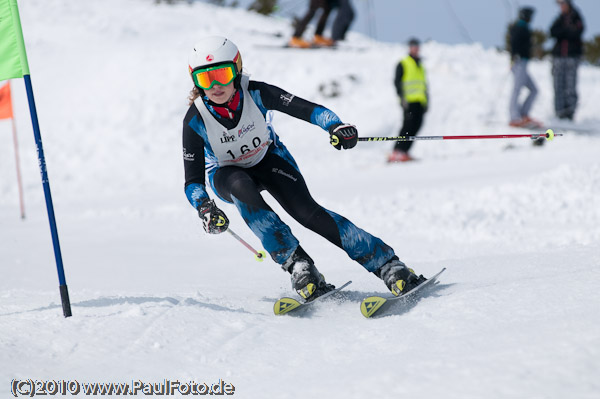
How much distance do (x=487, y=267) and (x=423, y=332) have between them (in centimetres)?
170

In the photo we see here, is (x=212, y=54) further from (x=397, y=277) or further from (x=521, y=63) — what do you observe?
(x=521, y=63)

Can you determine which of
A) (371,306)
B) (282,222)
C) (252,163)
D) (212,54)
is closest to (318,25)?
(252,163)

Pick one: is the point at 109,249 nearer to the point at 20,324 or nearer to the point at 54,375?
the point at 20,324

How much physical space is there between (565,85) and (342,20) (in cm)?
566

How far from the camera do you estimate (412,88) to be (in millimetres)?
10422

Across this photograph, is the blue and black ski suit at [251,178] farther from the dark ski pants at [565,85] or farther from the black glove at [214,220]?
the dark ski pants at [565,85]

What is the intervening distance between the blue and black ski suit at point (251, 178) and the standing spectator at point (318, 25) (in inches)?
424

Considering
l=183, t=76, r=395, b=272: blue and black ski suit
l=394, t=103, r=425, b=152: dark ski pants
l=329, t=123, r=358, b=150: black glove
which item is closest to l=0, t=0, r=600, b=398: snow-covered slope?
l=183, t=76, r=395, b=272: blue and black ski suit

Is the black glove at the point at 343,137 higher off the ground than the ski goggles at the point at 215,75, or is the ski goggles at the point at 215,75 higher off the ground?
the ski goggles at the point at 215,75

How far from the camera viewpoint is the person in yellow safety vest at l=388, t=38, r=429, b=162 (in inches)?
408

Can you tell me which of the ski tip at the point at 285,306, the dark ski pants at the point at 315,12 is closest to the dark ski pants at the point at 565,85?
the dark ski pants at the point at 315,12

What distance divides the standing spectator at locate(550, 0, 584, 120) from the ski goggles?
997cm

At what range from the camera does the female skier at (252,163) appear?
367cm

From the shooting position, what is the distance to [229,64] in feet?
12.1
